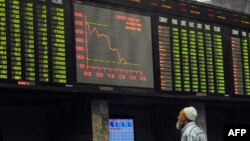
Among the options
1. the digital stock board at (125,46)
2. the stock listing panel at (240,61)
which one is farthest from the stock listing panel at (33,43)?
the stock listing panel at (240,61)

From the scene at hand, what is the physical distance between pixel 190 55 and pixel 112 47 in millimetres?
2461

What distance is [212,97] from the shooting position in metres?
14.2

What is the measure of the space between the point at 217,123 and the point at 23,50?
710cm

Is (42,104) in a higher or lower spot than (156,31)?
lower

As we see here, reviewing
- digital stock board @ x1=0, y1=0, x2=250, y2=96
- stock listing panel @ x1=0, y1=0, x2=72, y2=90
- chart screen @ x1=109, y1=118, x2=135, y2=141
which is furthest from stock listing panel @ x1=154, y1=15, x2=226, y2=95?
stock listing panel @ x1=0, y1=0, x2=72, y2=90

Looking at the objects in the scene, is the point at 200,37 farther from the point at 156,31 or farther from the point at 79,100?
the point at 79,100

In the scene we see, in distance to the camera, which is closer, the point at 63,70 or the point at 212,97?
the point at 63,70

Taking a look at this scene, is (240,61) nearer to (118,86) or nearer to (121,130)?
(121,130)

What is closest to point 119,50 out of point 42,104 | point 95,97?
point 95,97

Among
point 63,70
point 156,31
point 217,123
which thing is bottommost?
point 217,123

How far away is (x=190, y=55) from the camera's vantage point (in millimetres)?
13922

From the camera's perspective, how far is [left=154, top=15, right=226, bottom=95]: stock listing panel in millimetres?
13312

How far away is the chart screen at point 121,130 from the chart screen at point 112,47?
139 cm

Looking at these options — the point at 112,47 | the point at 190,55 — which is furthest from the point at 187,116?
the point at 190,55
